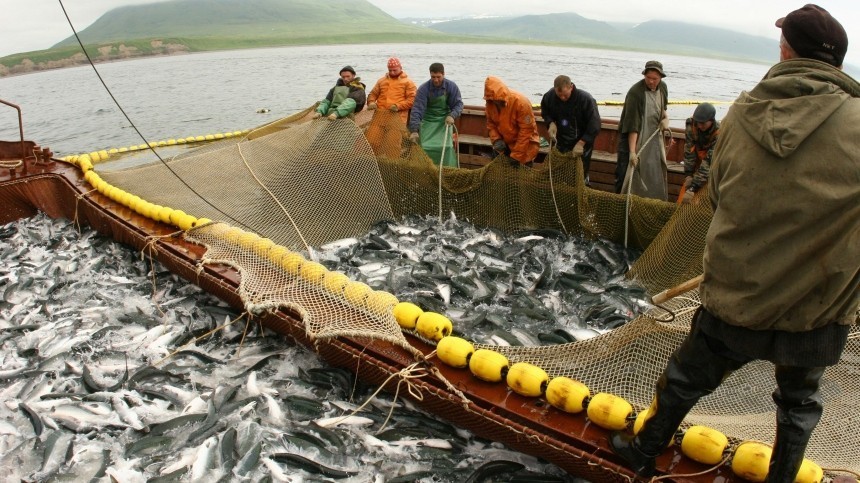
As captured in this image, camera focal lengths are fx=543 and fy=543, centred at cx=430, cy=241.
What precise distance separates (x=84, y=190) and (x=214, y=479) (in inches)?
230

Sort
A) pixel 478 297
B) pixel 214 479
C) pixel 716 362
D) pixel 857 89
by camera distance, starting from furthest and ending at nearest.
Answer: pixel 478 297
pixel 214 479
pixel 716 362
pixel 857 89

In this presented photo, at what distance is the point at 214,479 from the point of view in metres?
3.71

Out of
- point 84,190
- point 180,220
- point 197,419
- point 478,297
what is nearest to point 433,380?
point 197,419

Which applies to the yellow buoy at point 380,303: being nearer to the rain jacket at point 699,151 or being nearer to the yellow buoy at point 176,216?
the yellow buoy at point 176,216

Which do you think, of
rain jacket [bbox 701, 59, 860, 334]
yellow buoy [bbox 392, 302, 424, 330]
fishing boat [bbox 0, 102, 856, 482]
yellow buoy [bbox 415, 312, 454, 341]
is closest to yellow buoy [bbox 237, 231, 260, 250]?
fishing boat [bbox 0, 102, 856, 482]

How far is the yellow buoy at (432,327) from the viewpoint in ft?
13.6

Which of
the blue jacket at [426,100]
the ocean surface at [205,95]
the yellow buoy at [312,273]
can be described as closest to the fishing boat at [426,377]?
the yellow buoy at [312,273]

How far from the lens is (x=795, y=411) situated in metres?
2.49

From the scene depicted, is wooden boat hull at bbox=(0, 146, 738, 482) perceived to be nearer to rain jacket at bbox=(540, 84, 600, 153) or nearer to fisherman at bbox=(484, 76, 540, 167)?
fisherman at bbox=(484, 76, 540, 167)

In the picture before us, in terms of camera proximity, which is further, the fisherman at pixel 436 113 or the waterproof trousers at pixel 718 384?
the fisherman at pixel 436 113

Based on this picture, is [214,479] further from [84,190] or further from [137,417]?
[84,190]

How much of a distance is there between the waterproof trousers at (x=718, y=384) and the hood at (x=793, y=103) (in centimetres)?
85

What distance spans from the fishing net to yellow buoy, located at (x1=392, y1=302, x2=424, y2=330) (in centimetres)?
8

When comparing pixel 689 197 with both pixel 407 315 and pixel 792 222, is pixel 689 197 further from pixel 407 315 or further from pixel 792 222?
pixel 792 222
